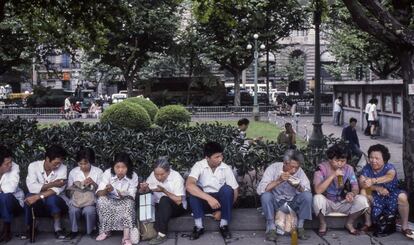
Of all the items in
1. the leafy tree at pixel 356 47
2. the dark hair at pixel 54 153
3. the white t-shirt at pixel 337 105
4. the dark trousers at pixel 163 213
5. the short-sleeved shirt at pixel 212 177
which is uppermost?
the leafy tree at pixel 356 47

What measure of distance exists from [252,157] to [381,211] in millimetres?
2053

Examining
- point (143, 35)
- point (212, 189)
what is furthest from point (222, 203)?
point (143, 35)

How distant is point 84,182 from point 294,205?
2.85 m

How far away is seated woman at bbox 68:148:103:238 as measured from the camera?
7449 millimetres

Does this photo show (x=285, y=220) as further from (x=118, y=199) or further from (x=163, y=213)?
(x=118, y=199)

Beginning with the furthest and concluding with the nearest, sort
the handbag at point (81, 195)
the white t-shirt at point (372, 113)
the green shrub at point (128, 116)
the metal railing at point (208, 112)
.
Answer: the metal railing at point (208, 112) < the white t-shirt at point (372, 113) < the green shrub at point (128, 116) < the handbag at point (81, 195)

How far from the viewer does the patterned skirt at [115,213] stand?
7270mm

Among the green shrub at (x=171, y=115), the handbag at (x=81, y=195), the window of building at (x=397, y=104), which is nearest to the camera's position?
the handbag at (x=81, y=195)

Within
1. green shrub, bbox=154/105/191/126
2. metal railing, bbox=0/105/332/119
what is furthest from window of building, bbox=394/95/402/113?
metal railing, bbox=0/105/332/119

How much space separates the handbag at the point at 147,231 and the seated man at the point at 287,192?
1514 mm

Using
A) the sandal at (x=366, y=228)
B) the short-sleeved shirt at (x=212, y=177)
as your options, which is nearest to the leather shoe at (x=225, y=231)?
the short-sleeved shirt at (x=212, y=177)

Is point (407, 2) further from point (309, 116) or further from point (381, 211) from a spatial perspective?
point (309, 116)

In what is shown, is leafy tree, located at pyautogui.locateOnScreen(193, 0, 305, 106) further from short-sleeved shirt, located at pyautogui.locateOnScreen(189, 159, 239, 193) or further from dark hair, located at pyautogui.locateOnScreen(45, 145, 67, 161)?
dark hair, located at pyautogui.locateOnScreen(45, 145, 67, 161)

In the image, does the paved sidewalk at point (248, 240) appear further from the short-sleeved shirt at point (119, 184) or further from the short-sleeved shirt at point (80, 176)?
the short-sleeved shirt at point (80, 176)
